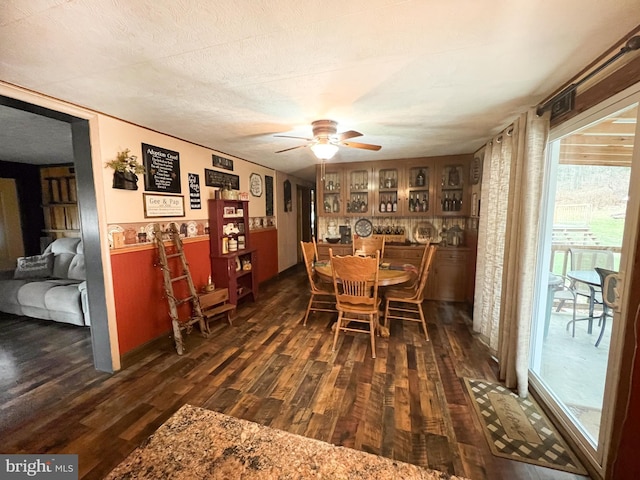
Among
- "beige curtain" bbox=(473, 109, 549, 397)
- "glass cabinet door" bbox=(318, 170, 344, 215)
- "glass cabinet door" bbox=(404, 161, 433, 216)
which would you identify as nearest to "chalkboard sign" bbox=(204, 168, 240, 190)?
"glass cabinet door" bbox=(318, 170, 344, 215)

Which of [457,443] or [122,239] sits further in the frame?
[122,239]

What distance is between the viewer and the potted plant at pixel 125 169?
2.33 meters

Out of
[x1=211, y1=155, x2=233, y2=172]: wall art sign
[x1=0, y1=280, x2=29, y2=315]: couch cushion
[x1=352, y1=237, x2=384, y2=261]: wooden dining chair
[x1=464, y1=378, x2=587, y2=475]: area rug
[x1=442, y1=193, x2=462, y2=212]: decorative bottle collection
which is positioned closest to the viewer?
[x1=464, y1=378, x2=587, y2=475]: area rug

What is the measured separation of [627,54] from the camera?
4.17 feet

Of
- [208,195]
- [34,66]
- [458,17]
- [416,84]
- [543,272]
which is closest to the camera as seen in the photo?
[458,17]

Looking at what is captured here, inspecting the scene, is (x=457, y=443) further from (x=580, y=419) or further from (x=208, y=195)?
(x=208, y=195)

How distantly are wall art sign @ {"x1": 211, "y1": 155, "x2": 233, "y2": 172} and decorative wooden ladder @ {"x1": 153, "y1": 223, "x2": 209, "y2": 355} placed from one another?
1129 millimetres

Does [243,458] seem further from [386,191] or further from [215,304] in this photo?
[386,191]

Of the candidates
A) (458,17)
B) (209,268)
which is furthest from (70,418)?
(458,17)

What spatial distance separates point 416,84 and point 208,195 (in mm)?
2808

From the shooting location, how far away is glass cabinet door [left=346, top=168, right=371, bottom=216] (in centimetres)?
464

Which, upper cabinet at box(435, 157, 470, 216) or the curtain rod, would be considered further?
upper cabinet at box(435, 157, 470, 216)

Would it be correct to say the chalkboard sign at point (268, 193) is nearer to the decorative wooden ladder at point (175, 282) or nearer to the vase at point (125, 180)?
the decorative wooden ladder at point (175, 282)

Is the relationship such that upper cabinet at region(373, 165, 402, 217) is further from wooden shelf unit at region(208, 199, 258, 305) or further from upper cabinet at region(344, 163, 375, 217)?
wooden shelf unit at region(208, 199, 258, 305)
